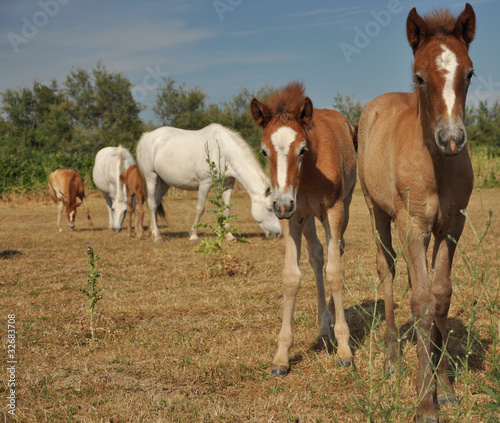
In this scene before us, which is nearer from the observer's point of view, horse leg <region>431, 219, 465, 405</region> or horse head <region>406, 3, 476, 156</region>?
horse head <region>406, 3, 476, 156</region>

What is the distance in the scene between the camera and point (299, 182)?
3.94m

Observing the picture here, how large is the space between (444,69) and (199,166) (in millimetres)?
8601

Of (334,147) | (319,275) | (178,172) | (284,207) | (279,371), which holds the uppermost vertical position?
(178,172)

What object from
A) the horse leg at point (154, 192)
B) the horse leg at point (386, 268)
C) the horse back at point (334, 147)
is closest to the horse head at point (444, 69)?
the horse back at point (334, 147)

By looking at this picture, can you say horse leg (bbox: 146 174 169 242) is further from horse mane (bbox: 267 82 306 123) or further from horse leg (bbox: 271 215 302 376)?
horse mane (bbox: 267 82 306 123)

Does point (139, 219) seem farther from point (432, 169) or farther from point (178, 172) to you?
point (432, 169)

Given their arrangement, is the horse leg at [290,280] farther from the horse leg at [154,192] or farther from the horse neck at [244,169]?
the horse leg at [154,192]

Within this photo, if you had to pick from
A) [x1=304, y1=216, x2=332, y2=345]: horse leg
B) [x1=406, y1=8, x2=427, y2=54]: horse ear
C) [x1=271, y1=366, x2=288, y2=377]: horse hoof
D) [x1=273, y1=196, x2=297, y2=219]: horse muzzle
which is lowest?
[x1=271, y1=366, x2=288, y2=377]: horse hoof

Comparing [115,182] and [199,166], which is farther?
[115,182]

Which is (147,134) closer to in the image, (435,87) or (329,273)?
(329,273)

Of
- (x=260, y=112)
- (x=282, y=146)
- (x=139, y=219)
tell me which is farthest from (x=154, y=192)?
(x=282, y=146)

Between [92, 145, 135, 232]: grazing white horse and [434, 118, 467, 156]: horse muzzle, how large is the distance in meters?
11.6

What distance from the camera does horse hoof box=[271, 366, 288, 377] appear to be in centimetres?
372

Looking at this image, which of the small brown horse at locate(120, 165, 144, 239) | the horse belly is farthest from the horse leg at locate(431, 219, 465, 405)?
the small brown horse at locate(120, 165, 144, 239)
